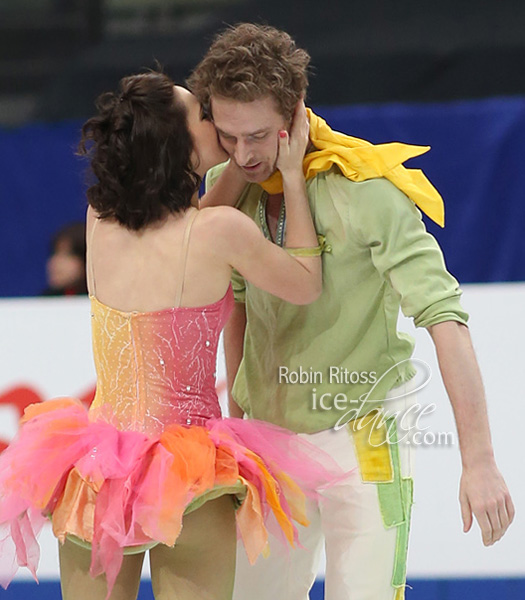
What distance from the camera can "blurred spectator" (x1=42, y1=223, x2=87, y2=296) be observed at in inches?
166

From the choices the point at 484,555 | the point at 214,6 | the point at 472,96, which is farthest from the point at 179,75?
the point at 484,555

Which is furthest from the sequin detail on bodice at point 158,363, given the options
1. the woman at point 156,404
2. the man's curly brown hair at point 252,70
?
the man's curly brown hair at point 252,70

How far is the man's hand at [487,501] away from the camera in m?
1.77

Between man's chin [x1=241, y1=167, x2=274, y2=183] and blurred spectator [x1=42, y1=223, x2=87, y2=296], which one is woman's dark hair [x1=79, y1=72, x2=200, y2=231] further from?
blurred spectator [x1=42, y1=223, x2=87, y2=296]

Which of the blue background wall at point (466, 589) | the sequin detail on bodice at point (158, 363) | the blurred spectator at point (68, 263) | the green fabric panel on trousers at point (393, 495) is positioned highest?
the blurred spectator at point (68, 263)

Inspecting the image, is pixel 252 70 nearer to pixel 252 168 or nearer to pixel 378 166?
pixel 252 168

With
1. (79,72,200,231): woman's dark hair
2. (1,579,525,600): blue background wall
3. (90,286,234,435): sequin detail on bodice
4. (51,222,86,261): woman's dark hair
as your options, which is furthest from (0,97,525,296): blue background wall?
(90,286,234,435): sequin detail on bodice

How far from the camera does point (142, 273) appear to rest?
5.97ft

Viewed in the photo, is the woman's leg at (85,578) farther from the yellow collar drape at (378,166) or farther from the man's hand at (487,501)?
the yellow collar drape at (378,166)

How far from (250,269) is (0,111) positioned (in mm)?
4464

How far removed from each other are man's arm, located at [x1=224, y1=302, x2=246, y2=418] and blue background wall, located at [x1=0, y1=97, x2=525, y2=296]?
2059mm

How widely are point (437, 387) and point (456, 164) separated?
1.40 m

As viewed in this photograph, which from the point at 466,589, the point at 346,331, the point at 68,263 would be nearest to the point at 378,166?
the point at 346,331

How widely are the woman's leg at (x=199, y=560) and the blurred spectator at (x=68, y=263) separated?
2.50 metres
